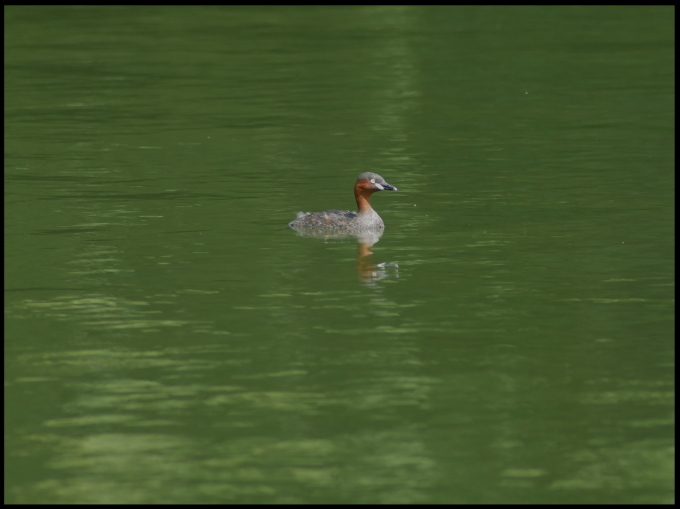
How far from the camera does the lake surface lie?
1135 cm

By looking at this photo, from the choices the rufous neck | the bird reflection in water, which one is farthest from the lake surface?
the rufous neck

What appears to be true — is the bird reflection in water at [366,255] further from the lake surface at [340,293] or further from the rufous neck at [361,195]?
the rufous neck at [361,195]

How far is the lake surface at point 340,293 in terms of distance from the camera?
11352 millimetres

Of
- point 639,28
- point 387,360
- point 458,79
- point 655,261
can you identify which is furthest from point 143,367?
point 639,28

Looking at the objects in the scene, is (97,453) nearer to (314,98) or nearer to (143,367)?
(143,367)

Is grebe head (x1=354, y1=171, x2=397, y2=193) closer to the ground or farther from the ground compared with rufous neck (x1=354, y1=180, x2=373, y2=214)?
farther from the ground

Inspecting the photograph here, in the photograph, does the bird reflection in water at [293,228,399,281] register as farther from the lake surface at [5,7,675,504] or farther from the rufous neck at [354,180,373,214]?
the rufous neck at [354,180,373,214]

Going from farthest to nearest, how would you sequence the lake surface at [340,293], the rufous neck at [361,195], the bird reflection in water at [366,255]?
the rufous neck at [361,195] → the bird reflection in water at [366,255] → the lake surface at [340,293]

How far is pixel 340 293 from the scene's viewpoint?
16750mm

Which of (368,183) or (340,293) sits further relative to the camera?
(368,183)

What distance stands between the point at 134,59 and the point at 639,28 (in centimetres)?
1690

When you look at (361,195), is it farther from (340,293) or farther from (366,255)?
(340,293)

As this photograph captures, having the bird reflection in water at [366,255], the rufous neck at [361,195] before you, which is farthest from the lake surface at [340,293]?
the rufous neck at [361,195]

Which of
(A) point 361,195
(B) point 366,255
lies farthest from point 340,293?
(A) point 361,195
